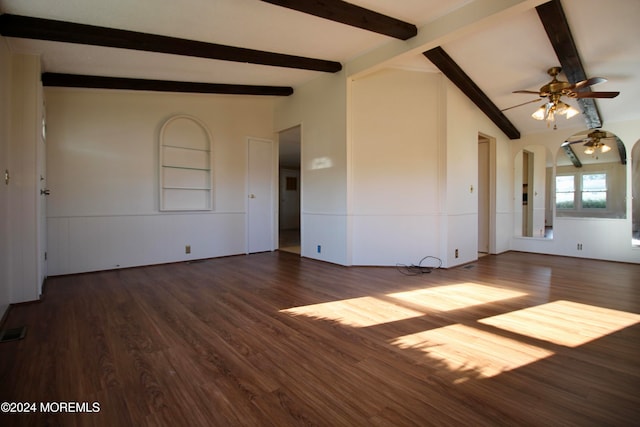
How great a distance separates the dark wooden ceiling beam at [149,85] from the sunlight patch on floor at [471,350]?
4291 millimetres

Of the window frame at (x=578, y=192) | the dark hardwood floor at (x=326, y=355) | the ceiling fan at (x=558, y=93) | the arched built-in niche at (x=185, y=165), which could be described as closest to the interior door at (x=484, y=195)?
the window frame at (x=578, y=192)

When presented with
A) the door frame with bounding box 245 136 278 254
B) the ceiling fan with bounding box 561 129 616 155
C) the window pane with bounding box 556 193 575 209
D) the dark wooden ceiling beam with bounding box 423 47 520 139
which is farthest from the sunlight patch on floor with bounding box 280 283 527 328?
the ceiling fan with bounding box 561 129 616 155

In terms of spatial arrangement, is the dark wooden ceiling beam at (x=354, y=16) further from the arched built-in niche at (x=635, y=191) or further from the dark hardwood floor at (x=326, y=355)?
the arched built-in niche at (x=635, y=191)

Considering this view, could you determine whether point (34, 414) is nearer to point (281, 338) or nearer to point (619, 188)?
point (281, 338)

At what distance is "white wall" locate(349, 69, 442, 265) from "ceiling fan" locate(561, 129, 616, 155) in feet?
10.5

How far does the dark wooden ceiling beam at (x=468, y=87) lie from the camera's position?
4.00m

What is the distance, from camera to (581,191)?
18.8 feet

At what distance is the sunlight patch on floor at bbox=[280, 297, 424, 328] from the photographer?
2563mm

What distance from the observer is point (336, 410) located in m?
1.45

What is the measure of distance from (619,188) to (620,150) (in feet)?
2.15

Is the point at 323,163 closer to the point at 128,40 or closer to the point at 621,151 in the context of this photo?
the point at 128,40

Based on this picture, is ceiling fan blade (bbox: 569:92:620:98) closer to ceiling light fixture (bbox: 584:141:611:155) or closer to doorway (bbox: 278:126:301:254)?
ceiling light fixture (bbox: 584:141:611:155)

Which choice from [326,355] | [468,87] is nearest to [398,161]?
[468,87]

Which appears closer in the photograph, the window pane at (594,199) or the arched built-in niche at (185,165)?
the arched built-in niche at (185,165)
